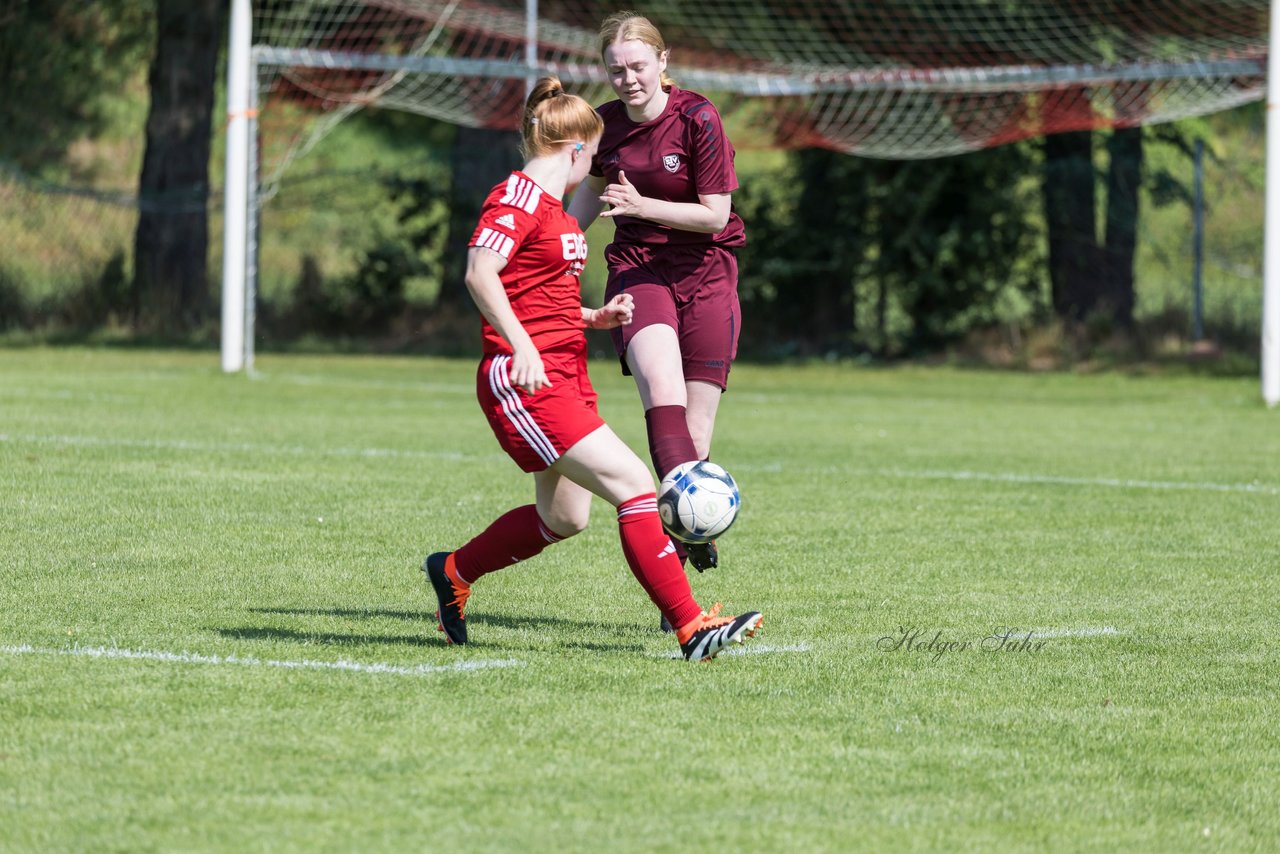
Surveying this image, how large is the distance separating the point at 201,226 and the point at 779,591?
66.1 ft

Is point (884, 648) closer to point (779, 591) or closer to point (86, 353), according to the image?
point (779, 591)

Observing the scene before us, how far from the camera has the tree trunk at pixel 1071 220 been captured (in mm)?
23797

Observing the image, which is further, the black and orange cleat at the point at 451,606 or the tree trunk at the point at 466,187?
the tree trunk at the point at 466,187

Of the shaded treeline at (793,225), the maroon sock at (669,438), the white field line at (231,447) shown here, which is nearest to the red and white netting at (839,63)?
the shaded treeline at (793,225)

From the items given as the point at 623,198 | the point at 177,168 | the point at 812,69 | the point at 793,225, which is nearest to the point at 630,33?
the point at 623,198

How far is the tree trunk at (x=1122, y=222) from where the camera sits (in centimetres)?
2358

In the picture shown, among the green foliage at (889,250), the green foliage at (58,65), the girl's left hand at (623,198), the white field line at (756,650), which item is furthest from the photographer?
the green foliage at (58,65)

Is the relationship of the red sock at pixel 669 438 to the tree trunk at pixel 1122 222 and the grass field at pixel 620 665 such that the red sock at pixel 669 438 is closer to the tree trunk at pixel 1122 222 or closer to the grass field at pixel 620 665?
the grass field at pixel 620 665

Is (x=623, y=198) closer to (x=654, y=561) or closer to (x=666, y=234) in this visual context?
(x=666, y=234)

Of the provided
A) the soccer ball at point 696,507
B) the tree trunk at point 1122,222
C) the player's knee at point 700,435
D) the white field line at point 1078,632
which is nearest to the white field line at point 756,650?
the soccer ball at point 696,507

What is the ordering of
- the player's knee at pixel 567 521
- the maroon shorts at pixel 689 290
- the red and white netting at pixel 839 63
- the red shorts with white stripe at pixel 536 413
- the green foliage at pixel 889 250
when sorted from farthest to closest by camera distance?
the green foliage at pixel 889 250 → the red and white netting at pixel 839 63 → the maroon shorts at pixel 689 290 → the player's knee at pixel 567 521 → the red shorts with white stripe at pixel 536 413

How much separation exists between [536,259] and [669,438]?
96 cm

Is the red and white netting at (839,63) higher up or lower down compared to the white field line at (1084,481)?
higher up

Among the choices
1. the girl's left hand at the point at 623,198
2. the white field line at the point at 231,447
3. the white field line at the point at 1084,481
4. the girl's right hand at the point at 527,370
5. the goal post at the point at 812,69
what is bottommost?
the white field line at the point at 1084,481
